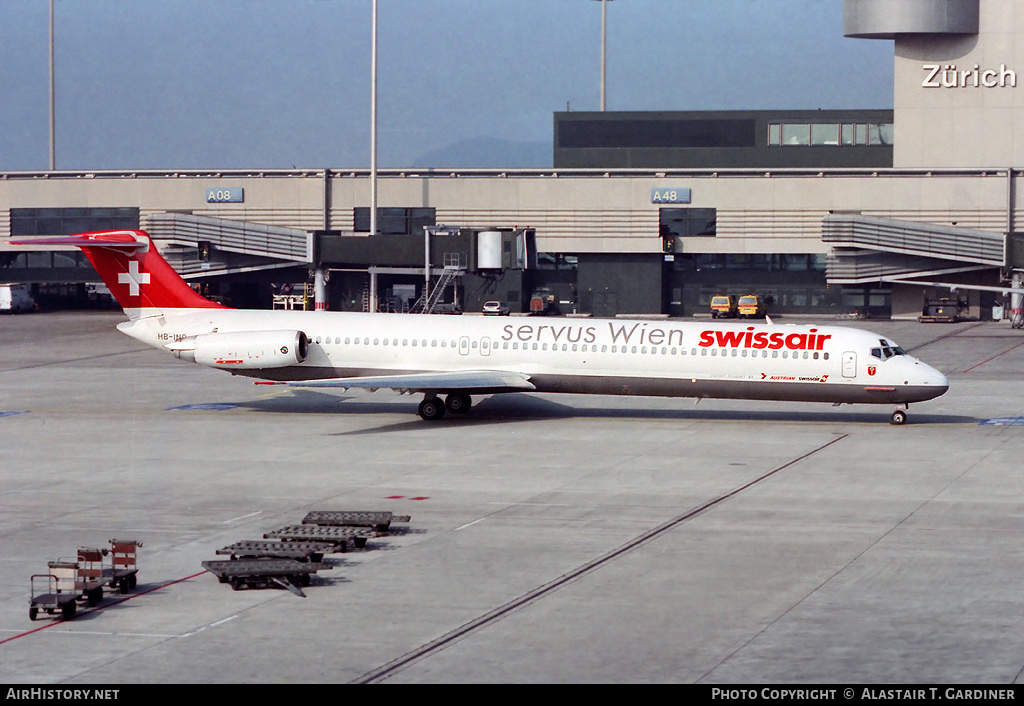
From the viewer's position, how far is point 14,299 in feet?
281

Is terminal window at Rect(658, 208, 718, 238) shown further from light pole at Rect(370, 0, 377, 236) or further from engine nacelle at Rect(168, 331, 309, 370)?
engine nacelle at Rect(168, 331, 309, 370)

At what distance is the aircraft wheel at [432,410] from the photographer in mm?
38781

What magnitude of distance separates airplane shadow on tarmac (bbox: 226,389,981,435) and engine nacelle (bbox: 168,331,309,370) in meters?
2.63

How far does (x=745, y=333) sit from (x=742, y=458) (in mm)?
6659

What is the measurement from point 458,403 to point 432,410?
3.54ft

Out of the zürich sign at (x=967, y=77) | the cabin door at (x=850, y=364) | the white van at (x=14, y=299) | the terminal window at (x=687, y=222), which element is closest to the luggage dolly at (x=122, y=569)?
the cabin door at (x=850, y=364)

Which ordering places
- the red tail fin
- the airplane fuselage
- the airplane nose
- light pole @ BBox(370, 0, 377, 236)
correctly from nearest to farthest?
the airplane nose → the airplane fuselage → the red tail fin → light pole @ BBox(370, 0, 377, 236)

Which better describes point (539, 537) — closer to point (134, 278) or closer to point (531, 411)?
point (531, 411)

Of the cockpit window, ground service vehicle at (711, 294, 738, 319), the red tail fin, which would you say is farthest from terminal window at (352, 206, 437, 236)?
the cockpit window

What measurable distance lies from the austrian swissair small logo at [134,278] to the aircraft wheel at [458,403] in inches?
407

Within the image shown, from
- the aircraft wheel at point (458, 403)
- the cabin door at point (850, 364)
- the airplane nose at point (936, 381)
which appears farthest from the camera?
the aircraft wheel at point (458, 403)

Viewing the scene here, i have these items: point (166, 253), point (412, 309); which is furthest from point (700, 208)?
point (166, 253)

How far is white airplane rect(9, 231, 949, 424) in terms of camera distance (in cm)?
3653

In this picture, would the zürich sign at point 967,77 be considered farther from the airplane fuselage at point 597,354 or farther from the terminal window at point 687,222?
the airplane fuselage at point 597,354
